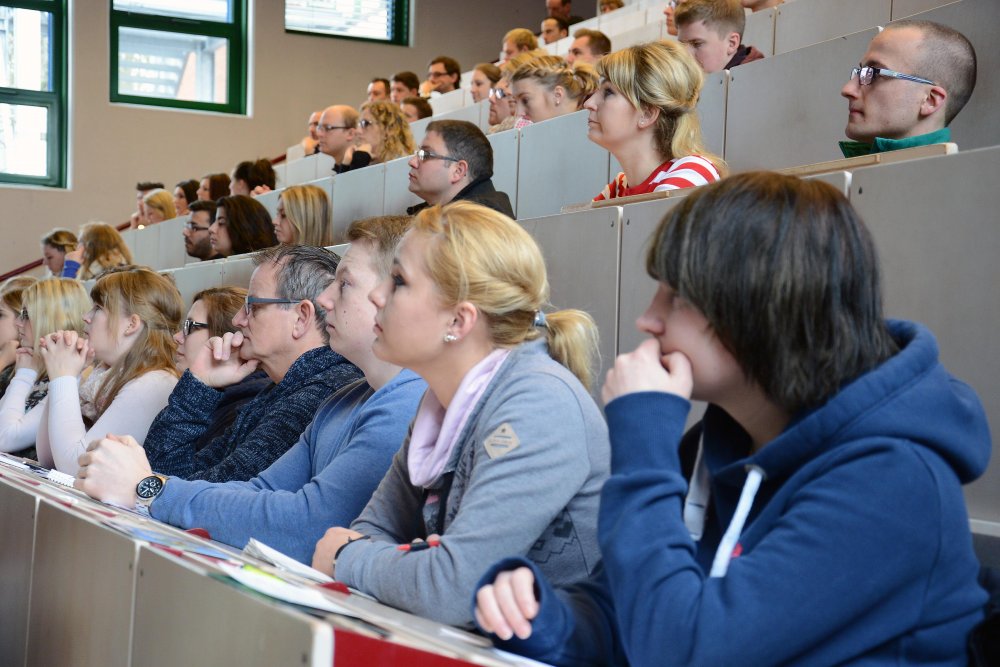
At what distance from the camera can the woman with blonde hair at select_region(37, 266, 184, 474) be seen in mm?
3029

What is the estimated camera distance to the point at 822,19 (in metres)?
4.23

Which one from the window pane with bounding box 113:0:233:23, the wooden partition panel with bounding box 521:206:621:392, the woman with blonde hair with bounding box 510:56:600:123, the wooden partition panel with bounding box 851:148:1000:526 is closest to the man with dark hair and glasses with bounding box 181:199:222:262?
the woman with blonde hair with bounding box 510:56:600:123

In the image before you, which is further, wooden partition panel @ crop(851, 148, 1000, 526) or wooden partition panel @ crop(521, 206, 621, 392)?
wooden partition panel @ crop(521, 206, 621, 392)

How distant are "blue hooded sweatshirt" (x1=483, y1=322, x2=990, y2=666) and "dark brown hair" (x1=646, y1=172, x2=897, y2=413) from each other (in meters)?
0.04

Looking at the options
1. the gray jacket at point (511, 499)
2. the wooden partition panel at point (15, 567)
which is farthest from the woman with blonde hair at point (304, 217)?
the gray jacket at point (511, 499)

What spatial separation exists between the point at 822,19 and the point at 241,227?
116 inches

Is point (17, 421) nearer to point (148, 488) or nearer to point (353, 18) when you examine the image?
point (148, 488)

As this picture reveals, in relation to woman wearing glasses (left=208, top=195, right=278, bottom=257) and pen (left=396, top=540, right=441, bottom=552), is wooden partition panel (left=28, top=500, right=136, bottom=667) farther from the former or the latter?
woman wearing glasses (left=208, top=195, right=278, bottom=257)

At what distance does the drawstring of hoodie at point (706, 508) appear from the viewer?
108 centimetres

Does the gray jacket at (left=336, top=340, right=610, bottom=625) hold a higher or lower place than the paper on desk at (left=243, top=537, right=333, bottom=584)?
higher

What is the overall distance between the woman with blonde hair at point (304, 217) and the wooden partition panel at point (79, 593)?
3.37 m

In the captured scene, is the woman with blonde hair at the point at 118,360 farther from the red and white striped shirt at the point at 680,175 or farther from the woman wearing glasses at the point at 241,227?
the woman wearing glasses at the point at 241,227

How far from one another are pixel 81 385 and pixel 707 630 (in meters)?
3.03

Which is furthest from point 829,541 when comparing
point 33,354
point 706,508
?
point 33,354
